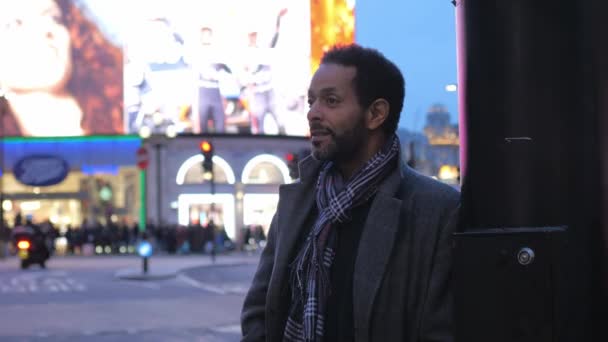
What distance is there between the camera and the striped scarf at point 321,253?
267 cm

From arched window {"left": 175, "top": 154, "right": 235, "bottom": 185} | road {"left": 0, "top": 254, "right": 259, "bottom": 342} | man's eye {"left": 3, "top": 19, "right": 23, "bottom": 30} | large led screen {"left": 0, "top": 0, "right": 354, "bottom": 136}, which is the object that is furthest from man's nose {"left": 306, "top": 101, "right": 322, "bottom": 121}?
man's eye {"left": 3, "top": 19, "right": 23, "bottom": 30}

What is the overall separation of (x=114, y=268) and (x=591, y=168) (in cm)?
2881

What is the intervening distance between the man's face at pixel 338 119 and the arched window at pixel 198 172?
51.7 metres

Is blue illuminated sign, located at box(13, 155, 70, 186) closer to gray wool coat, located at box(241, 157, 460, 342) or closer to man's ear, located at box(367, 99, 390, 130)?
man's ear, located at box(367, 99, 390, 130)

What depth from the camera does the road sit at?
12.3 metres

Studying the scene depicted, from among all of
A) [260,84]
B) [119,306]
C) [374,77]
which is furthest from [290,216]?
[260,84]

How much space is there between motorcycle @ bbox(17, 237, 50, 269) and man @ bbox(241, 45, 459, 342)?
27108 millimetres

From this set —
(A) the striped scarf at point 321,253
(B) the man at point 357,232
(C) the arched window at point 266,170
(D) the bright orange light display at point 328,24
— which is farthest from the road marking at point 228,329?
(D) the bright orange light display at point 328,24

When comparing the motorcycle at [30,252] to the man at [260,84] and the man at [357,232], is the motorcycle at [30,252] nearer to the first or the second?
the man at [357,232]

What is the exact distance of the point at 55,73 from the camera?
188ft

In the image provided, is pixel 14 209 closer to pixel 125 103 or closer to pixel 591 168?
pixel 125 103

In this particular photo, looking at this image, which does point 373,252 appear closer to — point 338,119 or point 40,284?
point 338,119

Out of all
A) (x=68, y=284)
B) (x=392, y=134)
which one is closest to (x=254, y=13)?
(x=68, y=284)

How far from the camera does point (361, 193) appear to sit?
2717mm
